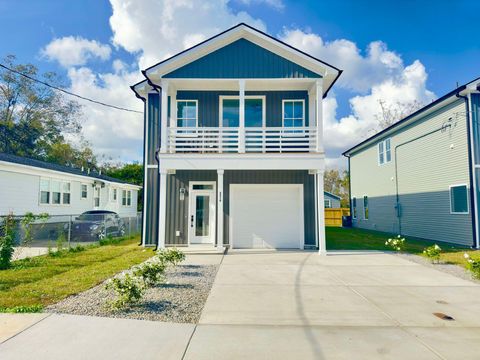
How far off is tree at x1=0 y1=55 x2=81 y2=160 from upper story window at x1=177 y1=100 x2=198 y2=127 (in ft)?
86.2

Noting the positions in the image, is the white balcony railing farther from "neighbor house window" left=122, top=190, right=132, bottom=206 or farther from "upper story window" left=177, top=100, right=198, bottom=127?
"neighbor house window" left=122, top=190, right=132, bottom=206

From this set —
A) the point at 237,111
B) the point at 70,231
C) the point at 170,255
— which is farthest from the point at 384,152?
the point at 70,231

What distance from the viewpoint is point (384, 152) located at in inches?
799

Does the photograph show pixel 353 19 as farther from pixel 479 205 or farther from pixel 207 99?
pixel 479 205

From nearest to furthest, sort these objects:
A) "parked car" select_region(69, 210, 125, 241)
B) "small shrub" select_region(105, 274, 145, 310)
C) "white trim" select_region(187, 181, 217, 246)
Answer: "small shrub" select_region(105, 274, 145, 310) < "white trim" select_region(187, 181, 217, 246) < "parked car" select_region(69, 210, 125, 241)

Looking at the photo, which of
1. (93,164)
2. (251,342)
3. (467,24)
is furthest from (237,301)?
(93,164)

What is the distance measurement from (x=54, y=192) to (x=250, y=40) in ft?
46.4

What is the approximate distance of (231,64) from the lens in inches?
460

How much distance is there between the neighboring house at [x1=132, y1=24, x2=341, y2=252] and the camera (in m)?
11.6

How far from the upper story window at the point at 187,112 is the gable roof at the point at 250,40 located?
1629 millimetres

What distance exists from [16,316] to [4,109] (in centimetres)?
3370

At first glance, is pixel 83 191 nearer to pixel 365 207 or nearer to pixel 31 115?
pixel 31 115

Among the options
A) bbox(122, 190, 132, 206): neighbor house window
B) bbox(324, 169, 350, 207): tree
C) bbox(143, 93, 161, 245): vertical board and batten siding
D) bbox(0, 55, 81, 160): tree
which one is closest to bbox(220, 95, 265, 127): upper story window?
bbox(143, 93, 161, 245): vertical board and batten siding

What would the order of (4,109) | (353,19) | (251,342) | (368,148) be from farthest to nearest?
(4,109), (368,148), (353,19), (251,342)
